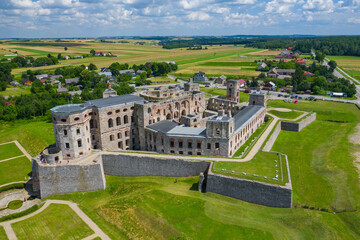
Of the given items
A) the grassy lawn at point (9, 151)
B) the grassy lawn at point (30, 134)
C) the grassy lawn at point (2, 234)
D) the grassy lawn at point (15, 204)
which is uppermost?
the grassy lawn at point (30, 134)

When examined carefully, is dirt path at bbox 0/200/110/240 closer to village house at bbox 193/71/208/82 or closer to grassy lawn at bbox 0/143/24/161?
grassy lawn at bbox 0/143/24/161

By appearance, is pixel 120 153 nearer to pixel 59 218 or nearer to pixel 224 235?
pixel 59 218

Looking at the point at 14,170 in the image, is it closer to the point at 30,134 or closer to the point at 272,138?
the point at 30,134

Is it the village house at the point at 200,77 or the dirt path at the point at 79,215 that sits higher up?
the village house at the point at 200,77

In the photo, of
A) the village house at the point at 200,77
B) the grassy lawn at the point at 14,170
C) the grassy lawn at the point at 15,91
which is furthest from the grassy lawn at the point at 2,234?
the village house at the point at 200,77

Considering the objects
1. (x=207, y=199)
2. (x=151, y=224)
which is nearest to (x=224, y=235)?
(x=207, y=199)

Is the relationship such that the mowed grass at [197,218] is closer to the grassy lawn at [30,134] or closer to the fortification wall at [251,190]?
the fortification wall at [251,190]
